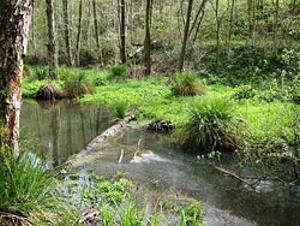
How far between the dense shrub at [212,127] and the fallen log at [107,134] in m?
1.73

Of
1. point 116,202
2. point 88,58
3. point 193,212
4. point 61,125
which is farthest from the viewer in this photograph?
point 88,58

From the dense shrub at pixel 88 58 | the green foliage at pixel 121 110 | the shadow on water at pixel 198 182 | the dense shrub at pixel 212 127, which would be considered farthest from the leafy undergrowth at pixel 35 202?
the dense shrub at pixel 88 58

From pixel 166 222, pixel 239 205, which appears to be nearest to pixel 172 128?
pixel 239 205

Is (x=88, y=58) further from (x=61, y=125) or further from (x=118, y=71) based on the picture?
(x=61, y=125)

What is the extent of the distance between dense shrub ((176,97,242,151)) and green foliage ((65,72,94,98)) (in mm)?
8003

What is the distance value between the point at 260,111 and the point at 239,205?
560 centimetres

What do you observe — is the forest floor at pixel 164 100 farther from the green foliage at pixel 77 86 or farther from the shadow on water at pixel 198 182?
the shadow on water at pixel 198 182

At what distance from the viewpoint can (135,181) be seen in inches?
276

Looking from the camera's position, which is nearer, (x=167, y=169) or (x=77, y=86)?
(x=167, y=169)

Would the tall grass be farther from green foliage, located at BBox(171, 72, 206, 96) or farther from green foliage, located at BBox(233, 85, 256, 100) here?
green foliage, located at BBox(171, 72, 206, 96)

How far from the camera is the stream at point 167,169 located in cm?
586

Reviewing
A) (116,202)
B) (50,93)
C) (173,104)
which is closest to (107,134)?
(173,104)

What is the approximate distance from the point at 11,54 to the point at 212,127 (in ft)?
18.9

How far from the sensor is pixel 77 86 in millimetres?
16594
